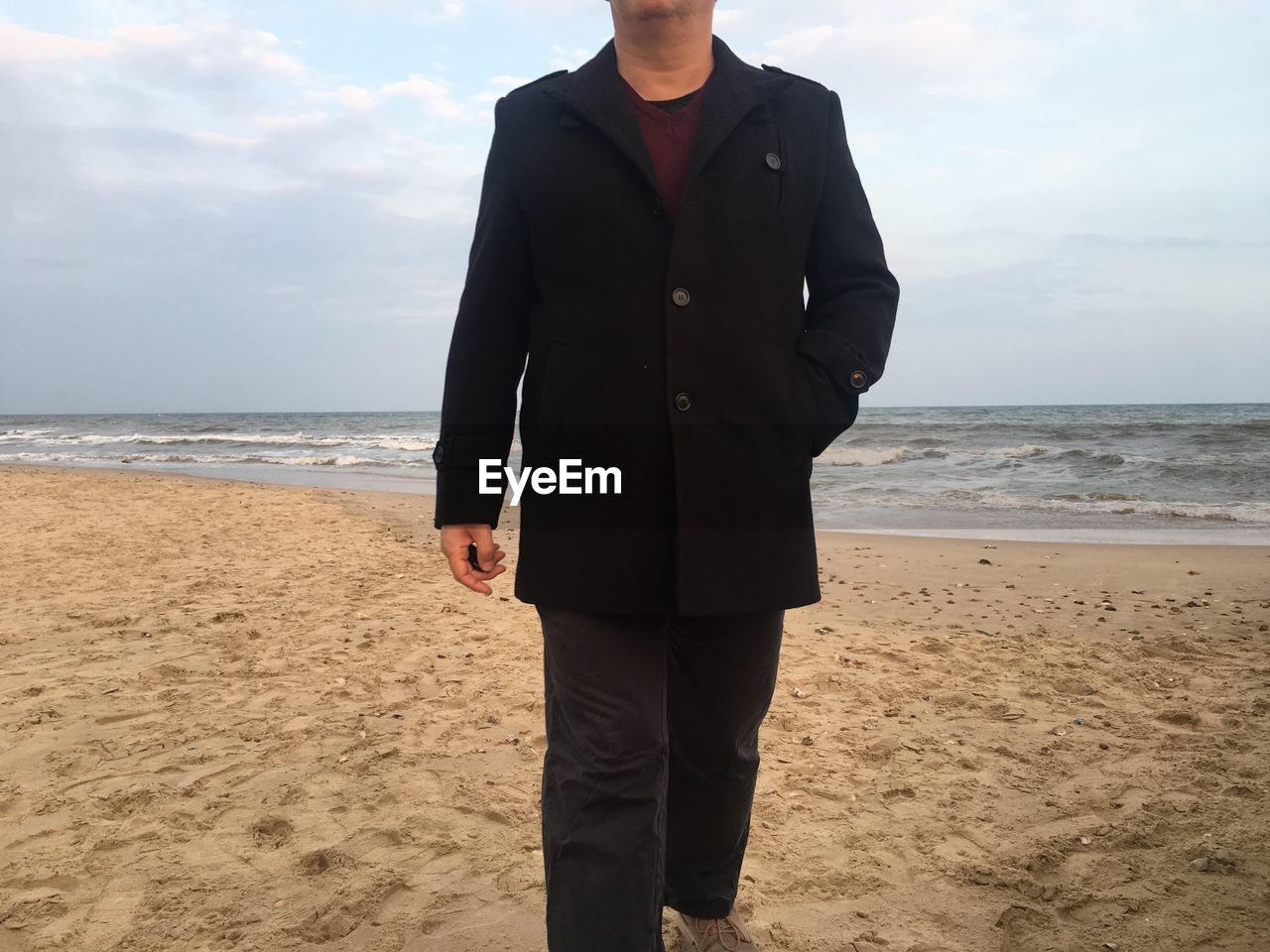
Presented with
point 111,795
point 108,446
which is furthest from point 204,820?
point 108,446

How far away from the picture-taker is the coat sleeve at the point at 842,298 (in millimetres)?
1657

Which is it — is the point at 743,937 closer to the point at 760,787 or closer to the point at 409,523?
the point at 760,787

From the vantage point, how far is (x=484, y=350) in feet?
5.61

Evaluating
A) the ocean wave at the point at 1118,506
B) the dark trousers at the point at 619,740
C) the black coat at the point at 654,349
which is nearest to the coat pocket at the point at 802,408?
the black coat at the point at 654,349

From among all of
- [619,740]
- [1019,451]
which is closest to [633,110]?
[619,740]

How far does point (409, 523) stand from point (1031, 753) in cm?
744

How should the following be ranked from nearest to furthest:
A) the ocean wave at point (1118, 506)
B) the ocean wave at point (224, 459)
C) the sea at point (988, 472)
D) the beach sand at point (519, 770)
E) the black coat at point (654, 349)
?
1. the black coat at point (654, 349)
2. the beach sand at point (519, 770)
3. the sea at point (988, 472)
4. the ocean wave at point (1118, 506)
5. the ocean wave at point (224, 459)

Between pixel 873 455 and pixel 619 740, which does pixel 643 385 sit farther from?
pixel 873 455

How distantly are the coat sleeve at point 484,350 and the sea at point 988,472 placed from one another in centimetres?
782

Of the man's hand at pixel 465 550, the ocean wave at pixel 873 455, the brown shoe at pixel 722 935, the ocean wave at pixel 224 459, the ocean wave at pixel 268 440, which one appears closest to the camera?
the man's hand at pixel 465 550

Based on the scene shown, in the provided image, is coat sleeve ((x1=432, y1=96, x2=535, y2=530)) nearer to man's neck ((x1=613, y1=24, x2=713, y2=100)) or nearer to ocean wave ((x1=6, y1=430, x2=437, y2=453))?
man's neck ((x1=613, y1=24, x2=713, y2=100))

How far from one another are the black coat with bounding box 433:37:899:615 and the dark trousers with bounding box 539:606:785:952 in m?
0.09

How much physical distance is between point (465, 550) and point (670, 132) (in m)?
0.87

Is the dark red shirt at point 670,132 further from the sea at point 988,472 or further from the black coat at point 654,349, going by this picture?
the sea at point 988,472
